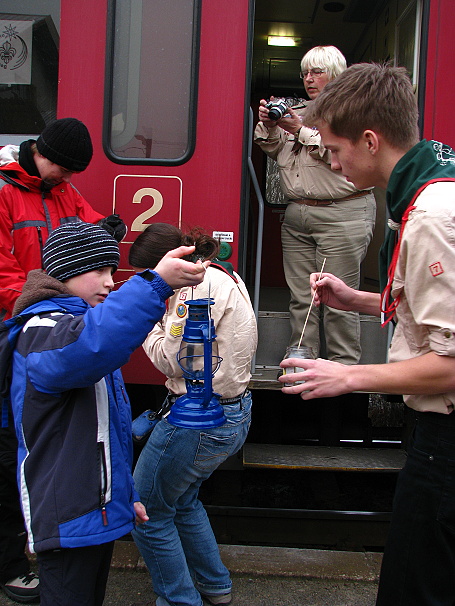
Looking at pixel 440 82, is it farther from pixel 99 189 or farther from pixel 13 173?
pixel 13 173

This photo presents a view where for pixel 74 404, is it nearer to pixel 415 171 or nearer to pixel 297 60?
pixel 415 171

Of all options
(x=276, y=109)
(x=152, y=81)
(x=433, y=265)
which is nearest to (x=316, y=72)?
(x=276, y=109)

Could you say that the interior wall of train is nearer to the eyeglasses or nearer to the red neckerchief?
the eyeglasses

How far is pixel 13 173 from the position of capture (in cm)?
253

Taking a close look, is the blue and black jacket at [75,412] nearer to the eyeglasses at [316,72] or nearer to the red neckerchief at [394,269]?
the red neckerchief at [394,269]

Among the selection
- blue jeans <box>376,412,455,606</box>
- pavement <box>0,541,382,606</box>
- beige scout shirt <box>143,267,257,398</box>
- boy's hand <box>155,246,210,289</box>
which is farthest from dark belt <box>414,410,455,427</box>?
pavement <box>0,541,382,606</box>

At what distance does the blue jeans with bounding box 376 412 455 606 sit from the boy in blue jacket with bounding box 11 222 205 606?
28.6 inches

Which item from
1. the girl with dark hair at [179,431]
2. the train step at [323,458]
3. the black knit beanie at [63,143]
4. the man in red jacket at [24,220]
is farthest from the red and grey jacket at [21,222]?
the train step at [323,458]

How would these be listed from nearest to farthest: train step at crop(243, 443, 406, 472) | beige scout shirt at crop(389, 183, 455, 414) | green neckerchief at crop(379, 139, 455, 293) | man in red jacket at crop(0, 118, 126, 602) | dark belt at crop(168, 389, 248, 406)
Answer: beige scout shirt at crop(389, 183, 455, 414) → green neckerchief at crop(379, 139, 455, 293) → dark belt at crop(168, 389, 248, 406) → man in red jacket at crop(0, 118, 126, 602) → train step at crop(243, 443, 406, 472)

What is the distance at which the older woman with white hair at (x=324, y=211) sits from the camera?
3.16m

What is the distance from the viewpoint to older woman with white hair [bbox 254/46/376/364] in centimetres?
316

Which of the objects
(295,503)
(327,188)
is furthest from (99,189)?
(295,503)

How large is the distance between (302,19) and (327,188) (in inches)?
93.7

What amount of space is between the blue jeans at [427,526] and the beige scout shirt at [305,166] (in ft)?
6.58
